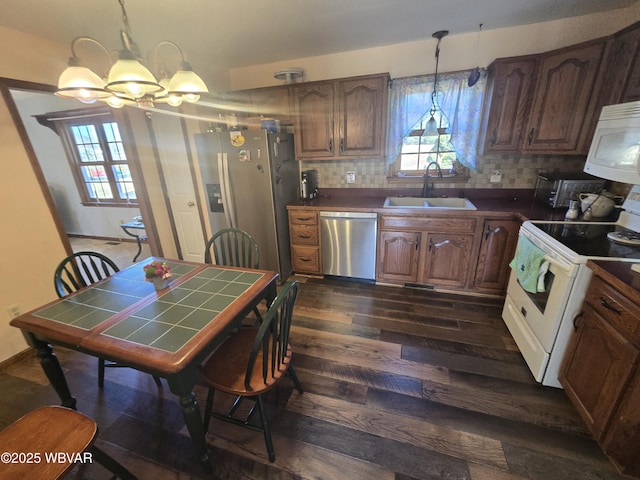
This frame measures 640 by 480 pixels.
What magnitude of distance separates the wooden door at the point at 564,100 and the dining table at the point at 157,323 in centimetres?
261

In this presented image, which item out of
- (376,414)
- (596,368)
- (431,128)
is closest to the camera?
(596,368)

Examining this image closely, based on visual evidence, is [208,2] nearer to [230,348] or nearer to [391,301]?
[230,348]

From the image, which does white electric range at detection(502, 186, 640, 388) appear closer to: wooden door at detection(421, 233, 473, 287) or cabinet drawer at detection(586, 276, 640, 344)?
cabinet drawer at detection(586, 276, 640, 344)

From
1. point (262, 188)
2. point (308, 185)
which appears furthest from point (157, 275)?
point (308, 185)

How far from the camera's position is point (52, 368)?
1454mm

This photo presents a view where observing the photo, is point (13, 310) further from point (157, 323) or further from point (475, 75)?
point (475, 75)

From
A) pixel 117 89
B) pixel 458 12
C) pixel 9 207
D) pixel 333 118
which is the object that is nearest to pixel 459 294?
pixel 333 118

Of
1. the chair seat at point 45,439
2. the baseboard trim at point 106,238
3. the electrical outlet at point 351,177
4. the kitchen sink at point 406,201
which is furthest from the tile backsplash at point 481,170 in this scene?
the baseboard trim at point 106,238

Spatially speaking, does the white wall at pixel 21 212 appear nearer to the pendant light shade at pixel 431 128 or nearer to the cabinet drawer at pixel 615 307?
the pendant light shade at pixel 431 128

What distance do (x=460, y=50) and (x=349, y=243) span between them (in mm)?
2177

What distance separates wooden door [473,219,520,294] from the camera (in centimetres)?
236

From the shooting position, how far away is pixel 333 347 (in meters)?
2.10

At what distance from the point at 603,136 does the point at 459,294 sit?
165 cm

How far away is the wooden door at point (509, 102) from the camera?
2232 millimetres
